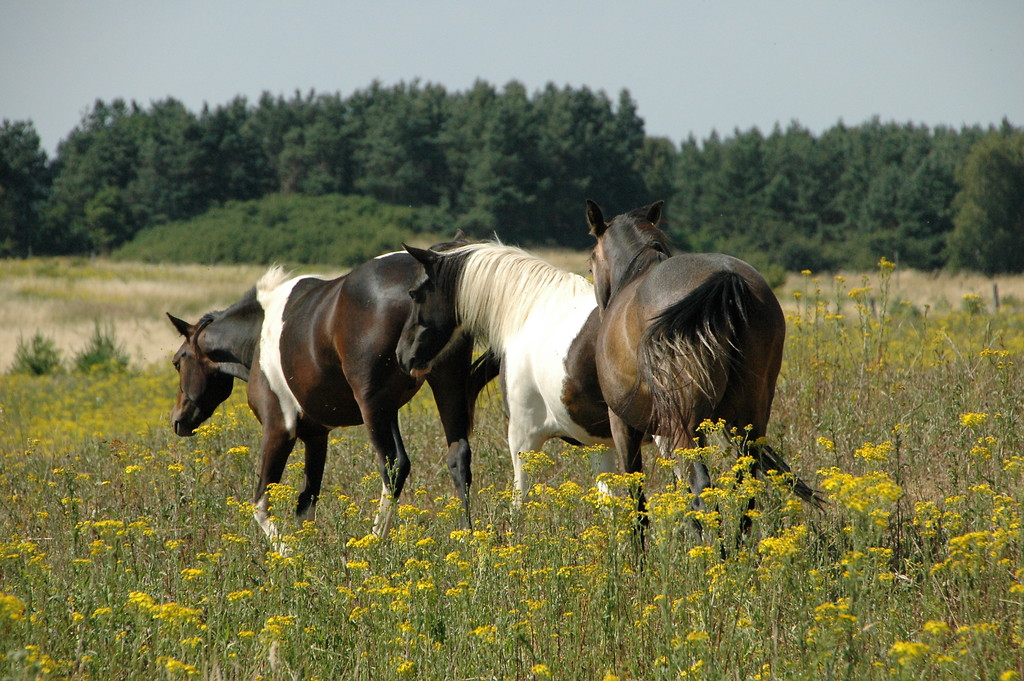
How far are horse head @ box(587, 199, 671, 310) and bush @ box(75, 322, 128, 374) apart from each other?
44.3ft

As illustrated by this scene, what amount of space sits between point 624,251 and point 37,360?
1556cm

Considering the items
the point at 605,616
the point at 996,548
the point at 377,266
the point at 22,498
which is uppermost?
the point at 377,266

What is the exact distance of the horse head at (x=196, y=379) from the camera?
6906 millimetres

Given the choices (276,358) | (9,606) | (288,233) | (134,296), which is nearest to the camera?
(9,606)

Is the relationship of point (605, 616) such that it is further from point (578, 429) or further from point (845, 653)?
point (578, 429)

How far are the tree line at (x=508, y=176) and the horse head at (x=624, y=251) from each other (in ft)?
174

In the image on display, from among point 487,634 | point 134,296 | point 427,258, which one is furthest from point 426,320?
point 134,296

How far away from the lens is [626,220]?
16.2ft

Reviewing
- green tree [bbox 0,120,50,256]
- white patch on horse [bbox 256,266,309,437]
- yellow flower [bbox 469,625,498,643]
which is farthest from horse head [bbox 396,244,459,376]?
green tree [bbox 0,120,50,256]

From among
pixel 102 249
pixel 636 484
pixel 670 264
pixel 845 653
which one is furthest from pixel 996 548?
pixel 102 249

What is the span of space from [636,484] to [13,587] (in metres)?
2.68

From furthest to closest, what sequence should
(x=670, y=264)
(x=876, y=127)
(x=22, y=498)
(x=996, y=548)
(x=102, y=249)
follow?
(x=876, y=127)
(x=102, y=249)
(x=22, y=498)
(x=670, y=264)
(x=996, y=548)

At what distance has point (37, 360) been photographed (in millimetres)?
17094

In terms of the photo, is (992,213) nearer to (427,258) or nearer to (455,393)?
(455,393)
